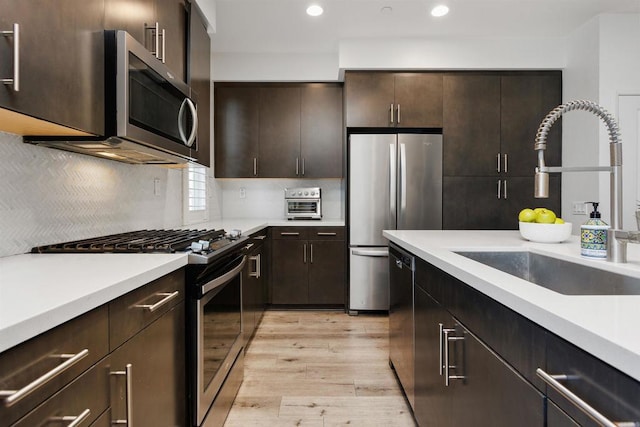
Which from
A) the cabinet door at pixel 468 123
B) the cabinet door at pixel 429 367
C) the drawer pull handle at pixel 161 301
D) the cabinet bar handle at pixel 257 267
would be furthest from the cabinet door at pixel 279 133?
the drawer pull handle at pixel 161 301

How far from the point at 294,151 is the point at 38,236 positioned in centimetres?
267

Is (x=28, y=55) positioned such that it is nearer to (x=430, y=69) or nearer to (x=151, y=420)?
(x=151, y=420)

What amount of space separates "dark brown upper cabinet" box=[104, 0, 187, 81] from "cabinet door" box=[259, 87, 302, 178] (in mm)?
1673

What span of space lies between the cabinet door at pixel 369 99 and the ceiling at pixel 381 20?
37cm

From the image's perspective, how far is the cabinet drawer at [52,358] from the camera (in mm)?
578

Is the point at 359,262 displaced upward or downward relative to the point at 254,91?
downward

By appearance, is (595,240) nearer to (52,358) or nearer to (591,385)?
(591,385)

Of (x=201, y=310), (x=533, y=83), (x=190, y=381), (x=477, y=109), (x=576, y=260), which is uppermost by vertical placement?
(x=533, y=83)

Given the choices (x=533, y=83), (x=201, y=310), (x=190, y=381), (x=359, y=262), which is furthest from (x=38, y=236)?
(x=533, y=83)

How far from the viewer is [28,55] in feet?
3.14

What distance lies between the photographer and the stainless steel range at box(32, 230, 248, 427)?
54.0 inches

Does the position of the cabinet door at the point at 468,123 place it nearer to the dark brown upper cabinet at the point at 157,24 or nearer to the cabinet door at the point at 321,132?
the cabinet door at the point at 321,132

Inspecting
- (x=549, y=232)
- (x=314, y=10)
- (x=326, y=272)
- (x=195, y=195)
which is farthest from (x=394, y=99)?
(x=549, y=232)

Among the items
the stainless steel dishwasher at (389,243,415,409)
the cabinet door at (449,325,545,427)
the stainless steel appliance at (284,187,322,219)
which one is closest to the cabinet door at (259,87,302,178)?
the stainless steel appliance at (284,187,322,219)
